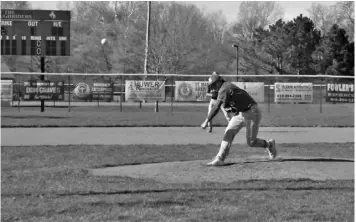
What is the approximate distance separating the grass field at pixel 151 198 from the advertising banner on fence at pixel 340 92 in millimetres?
18898

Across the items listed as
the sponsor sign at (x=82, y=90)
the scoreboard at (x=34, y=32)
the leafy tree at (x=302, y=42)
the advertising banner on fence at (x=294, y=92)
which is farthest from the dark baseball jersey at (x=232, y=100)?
the leafy tree at (x=302, y=42)

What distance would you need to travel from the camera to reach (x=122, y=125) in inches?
795

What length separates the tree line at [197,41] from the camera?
45.7 metres

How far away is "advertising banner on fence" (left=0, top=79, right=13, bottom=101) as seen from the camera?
2722 centimetres

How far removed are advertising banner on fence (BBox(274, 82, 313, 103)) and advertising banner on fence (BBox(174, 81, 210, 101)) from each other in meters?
3.29

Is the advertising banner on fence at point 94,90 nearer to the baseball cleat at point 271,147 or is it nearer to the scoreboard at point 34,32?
the scoreboard at point 34,32

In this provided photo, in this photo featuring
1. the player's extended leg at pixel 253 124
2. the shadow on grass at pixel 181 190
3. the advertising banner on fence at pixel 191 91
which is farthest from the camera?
the advertising banner on fence at pixel 191 91

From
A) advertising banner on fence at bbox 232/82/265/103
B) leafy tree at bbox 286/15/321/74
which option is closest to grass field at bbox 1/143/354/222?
advertising banner on fence at bbox 232/82/265/103

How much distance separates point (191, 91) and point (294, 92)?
4.66m

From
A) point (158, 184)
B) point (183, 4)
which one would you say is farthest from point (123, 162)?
point (183, 4)

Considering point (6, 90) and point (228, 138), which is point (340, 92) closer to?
point (6, 90)

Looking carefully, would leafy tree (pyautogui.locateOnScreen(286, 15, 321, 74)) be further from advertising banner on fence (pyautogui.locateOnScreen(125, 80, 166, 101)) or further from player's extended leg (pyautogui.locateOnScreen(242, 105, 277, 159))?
player's extended leg (pyautogui.locateOnScreen(242, 105, 277, 159))

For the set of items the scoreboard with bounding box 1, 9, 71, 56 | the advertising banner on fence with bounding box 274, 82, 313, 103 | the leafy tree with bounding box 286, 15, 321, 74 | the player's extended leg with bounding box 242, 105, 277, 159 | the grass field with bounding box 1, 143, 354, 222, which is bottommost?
the grass field with bounding box 1, 143, 354, 222

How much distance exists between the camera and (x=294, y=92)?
A: 2733cm
